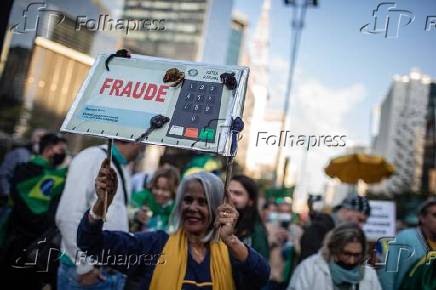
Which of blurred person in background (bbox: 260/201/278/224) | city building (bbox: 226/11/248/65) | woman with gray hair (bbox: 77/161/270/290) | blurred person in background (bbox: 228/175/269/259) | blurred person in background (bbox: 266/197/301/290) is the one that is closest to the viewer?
woman with gray hair (bbox: 77/161/270/290)

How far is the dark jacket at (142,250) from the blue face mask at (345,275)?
91 cm

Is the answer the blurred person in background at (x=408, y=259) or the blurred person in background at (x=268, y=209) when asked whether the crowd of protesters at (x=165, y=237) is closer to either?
the blurred person in background at (x=408, y=259)

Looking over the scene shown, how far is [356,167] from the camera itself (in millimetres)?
7293

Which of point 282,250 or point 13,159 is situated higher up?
point 13,159

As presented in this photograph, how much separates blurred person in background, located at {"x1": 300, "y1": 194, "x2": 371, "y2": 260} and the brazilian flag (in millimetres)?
2428

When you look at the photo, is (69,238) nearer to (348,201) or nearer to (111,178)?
(111,178)

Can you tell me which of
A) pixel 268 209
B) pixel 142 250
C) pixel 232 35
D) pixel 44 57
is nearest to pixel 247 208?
pixel 142 250

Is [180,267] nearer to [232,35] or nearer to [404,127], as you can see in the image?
[232,35]

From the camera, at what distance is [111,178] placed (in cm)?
226

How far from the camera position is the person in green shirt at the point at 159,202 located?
4.31 metres

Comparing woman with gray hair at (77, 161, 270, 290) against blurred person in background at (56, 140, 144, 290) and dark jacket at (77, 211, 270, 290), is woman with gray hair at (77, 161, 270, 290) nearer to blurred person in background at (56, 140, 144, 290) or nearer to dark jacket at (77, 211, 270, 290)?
dark jacket at (77, 211, 270, 290)

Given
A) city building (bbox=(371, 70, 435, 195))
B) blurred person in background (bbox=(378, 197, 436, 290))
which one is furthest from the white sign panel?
city building (bbox=(371, 70, 435, 195))

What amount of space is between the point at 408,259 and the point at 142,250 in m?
2.17

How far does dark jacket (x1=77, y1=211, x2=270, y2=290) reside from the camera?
226 cm
